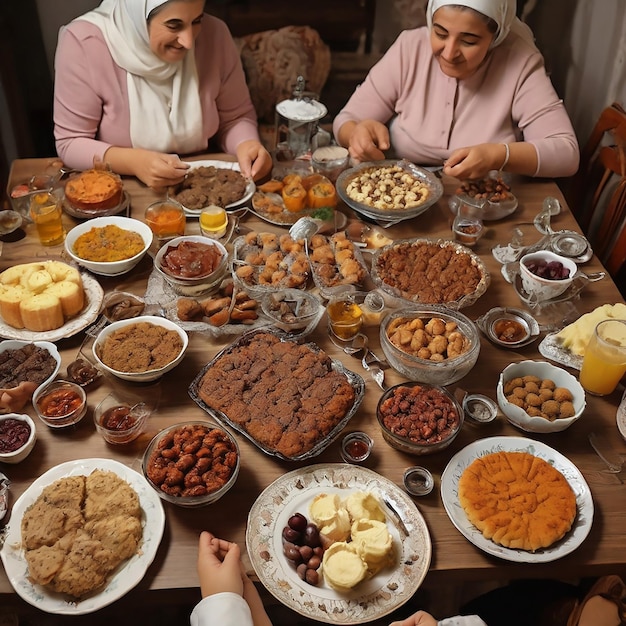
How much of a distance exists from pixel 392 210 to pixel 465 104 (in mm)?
742

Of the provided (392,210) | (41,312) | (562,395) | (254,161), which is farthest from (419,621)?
(254,161)

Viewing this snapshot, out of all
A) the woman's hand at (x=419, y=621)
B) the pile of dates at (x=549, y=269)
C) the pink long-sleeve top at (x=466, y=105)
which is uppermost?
the pink long-sleeve top at (x=466, y=105)

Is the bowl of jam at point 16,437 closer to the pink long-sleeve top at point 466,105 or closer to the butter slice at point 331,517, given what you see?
the butter slice at point 331,517

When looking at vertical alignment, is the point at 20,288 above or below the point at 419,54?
below

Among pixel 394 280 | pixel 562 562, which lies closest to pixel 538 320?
pixel 394 280

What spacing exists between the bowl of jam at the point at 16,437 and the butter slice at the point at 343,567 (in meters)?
0.76

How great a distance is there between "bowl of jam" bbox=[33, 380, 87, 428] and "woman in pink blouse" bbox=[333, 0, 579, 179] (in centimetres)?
148

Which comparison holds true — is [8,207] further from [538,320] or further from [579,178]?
[579,178]

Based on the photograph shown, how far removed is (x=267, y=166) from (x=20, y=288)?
41.6 inches

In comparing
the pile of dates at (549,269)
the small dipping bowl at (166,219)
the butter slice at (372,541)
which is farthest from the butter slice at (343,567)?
the small dipping bowl at (166,219)

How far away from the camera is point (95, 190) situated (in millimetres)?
2246

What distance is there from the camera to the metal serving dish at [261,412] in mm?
1542

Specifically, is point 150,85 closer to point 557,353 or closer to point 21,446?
point 21,446

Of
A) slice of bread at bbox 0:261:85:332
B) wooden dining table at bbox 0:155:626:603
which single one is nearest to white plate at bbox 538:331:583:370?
wooden dining table at bbox 0:155:626:603
